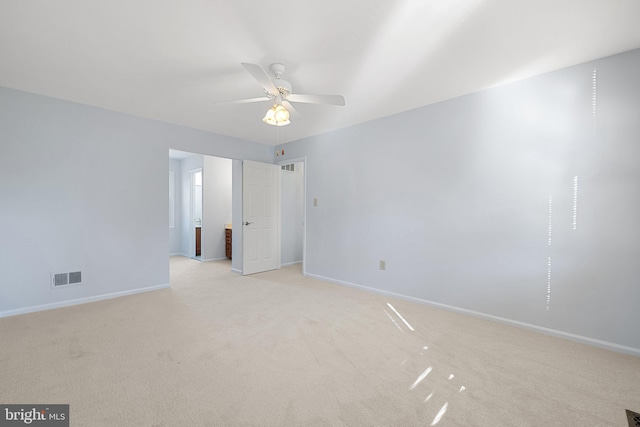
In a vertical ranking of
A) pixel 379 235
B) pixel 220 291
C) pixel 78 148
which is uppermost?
pixel 78 148

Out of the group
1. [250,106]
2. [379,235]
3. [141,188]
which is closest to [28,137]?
[141,188]

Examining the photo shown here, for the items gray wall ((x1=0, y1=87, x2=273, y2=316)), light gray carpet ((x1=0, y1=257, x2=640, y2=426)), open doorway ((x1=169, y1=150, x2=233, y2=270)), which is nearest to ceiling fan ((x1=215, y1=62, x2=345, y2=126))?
light gray carpet ((x1=0, y1=257, x2=640, y2=426))

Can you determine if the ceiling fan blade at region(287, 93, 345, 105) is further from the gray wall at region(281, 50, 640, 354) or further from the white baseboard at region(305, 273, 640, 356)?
the white baseboard at region(305, 273, 640, 356)

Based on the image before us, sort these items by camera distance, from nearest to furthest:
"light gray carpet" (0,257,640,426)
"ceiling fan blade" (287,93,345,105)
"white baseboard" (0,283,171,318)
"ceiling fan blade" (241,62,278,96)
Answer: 1. "light gray carpet" (0,257,640,426)
2. "ceiling fan blade" (241,62,278,96)
3. "ceiling fan blade" (287,93,345,105)
4. "white baseboard" (0,283,171,318)

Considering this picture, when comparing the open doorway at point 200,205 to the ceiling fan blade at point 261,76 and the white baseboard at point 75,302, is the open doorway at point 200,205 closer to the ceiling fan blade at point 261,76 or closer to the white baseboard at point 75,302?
the white baseboard at point 75,302

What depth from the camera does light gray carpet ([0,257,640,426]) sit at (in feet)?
5.46

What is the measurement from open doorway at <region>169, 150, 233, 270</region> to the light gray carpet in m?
3.27

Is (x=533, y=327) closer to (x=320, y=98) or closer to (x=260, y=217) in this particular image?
(x=320, y=98)

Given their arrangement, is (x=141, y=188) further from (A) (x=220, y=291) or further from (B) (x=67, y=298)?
(A) (x=220, y=291)

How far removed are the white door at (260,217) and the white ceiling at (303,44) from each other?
2.09m

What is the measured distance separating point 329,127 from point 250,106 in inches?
55.6

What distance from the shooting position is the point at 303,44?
2182 millimetres

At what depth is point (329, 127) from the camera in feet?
14.6

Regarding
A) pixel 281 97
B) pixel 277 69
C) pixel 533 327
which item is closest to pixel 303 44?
pixel 277 69
